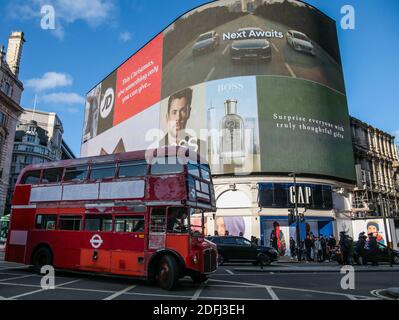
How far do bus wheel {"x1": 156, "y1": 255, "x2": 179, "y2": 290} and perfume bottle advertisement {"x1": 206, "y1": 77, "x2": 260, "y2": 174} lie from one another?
23109 millimetres

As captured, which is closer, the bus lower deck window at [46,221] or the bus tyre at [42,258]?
the bus tyre at [42,258]

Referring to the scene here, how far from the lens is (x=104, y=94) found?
181 feet

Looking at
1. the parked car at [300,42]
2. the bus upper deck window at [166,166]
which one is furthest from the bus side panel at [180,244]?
the parked car at [300,42]

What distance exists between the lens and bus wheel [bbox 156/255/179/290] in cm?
1012

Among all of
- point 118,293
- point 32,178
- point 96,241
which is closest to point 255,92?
point 32,178

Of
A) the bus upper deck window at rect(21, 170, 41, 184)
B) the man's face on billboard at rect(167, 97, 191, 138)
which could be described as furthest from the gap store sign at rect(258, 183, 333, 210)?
the bus upper deck window at rect(21, 170, 41, 184)

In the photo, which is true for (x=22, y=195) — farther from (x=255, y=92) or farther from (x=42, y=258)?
(x=255, y=92)

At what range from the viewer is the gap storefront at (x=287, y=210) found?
105ft

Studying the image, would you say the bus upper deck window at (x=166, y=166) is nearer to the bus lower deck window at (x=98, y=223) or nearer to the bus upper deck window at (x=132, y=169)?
the bus upper deck window at (x=132, y=169)

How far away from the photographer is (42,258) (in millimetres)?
13445

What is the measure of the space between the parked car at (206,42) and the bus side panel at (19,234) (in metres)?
29.2

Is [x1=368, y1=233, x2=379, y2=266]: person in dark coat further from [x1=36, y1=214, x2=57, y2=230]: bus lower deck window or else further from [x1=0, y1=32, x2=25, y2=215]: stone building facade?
[x1=0, y1=32, x2=25, y2=215]: stone building facade

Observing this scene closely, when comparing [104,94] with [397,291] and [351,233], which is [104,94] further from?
[397,291]

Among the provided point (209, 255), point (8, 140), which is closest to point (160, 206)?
point (209, 255)
